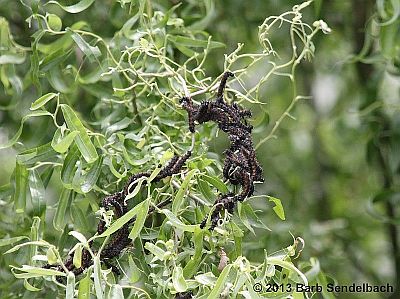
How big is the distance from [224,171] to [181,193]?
0.13ft

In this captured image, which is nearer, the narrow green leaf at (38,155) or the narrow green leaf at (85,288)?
the narrow green leaf at (85,288)

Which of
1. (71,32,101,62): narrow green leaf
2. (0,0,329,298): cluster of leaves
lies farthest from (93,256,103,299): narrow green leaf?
(71,32,101,62): narrow green leaf

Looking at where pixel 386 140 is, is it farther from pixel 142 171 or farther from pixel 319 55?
pixel 142 171

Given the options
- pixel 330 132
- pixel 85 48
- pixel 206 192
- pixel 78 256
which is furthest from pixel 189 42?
pixel 330 132

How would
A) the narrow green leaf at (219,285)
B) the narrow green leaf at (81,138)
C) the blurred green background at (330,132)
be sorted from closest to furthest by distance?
the narrow green leaf at (219,285)
the narrow green leaf at (81,138)
the blurred green background at (330,132)

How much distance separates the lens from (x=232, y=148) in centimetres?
65

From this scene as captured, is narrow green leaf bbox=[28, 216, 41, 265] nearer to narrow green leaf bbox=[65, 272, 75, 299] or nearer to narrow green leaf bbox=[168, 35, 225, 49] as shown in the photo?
narrow green leaf bbox=[65, 272, 75, 299]

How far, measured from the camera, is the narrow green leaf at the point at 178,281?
598 mm

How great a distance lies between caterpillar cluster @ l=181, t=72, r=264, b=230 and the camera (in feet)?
2.10

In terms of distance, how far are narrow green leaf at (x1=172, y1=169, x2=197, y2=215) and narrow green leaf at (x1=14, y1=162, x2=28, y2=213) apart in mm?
190

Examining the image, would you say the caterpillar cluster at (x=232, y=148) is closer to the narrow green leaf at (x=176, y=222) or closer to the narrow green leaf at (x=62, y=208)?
the narrow green leaf at (x=176, y=222)

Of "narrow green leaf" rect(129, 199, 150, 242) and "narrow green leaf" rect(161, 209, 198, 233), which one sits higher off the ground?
"narrow green leaf" rect(129, 199, 150, 242)

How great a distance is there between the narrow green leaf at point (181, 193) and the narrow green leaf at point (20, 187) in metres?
0.19

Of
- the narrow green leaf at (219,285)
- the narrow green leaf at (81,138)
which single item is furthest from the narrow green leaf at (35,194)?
the narrow green leaf at (219,285)
